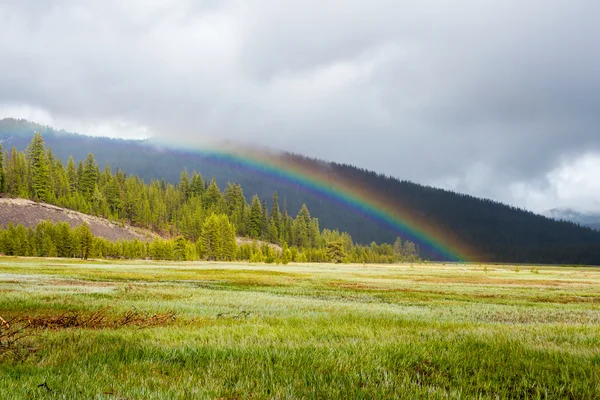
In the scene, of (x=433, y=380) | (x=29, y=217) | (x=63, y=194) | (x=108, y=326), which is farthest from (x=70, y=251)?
(x=433, y=380)

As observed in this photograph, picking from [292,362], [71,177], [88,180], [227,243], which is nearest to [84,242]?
[227,243]

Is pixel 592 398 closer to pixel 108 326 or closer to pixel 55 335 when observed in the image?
pixel 55 335

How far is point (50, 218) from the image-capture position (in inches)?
5546

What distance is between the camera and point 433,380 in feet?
18.9

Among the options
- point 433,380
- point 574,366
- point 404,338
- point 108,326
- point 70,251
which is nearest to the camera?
point 433,380

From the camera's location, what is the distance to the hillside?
438ft

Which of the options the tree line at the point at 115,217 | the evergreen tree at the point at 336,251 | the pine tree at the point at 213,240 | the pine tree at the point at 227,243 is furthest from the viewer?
the evergreen tree at the point at 336,251

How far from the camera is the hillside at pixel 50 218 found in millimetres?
133625

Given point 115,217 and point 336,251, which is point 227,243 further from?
point 115,217

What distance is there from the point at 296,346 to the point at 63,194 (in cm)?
19055

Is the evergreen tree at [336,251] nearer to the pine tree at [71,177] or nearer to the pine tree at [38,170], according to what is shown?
the pine tree at [38,170]

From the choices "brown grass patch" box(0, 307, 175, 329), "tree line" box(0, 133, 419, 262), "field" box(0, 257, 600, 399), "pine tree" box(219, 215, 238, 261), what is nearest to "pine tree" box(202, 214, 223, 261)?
"tree line" box(0, 133, 419, 262)

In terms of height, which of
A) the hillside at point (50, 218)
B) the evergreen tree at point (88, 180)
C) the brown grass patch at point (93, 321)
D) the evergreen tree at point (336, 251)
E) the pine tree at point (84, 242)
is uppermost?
the evergreen tree at point (88, 180)

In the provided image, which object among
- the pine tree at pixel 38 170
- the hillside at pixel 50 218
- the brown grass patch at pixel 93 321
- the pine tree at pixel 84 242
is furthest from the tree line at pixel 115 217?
the brown grass patch at pixel 93 321
